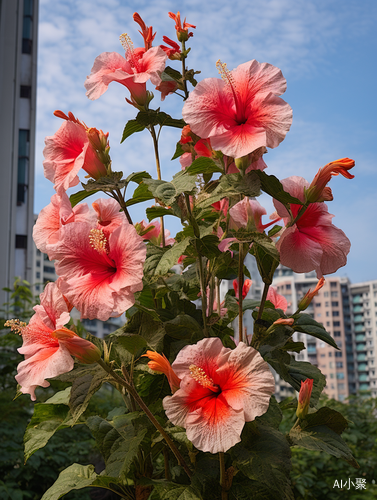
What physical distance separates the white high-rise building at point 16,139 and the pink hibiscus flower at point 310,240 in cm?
270

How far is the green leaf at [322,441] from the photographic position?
563 mm

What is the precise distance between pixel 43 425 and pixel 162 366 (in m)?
0.30

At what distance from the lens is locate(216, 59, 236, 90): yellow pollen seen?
58cm

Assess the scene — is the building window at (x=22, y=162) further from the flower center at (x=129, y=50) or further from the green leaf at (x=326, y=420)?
the green leaf at (x=326, y=420)

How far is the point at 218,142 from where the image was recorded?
0.56 m

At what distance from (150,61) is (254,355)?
0.46 meters

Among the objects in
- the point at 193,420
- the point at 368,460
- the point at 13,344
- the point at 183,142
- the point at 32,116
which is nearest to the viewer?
the point at 193,420

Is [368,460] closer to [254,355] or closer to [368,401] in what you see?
[368,401]

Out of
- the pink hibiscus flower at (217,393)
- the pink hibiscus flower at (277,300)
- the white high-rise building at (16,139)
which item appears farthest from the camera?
the white high-rise building at (16,139)

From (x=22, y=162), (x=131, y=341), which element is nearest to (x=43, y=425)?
(x=131, y=341)

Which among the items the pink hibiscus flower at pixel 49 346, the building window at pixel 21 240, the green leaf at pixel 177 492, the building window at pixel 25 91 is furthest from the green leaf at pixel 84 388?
the building window at pixel 25 91

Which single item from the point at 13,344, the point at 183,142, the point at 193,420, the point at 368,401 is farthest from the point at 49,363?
the point at 368,401

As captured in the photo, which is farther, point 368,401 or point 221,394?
point 368,401

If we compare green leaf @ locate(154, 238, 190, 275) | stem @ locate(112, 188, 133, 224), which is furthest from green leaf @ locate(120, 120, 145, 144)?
green leaf @ locate(154, 238, 190, 275)
